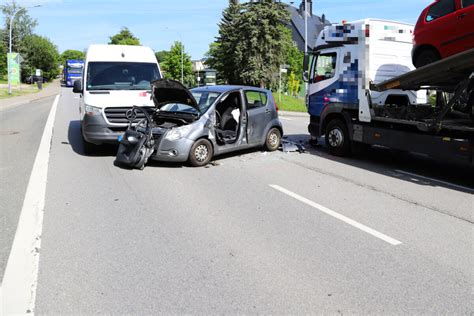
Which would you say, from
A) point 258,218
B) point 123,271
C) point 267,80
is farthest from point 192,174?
point 267,80

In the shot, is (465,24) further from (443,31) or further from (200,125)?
(200,125)


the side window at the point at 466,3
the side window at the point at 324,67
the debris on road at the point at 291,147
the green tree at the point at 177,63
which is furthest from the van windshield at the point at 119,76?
the green tree at the point at 177,63

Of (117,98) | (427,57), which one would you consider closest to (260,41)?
(117,98)

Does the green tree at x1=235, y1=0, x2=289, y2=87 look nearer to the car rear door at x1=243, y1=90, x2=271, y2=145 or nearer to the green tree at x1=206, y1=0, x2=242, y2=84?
the green tree at x1=206, y1=0, x2=242, y2=84

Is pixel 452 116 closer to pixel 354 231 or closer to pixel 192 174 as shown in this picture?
pixel 354 231

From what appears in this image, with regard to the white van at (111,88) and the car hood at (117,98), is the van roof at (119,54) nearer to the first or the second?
the white van at (111,88)

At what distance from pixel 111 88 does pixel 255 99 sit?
3.52 m

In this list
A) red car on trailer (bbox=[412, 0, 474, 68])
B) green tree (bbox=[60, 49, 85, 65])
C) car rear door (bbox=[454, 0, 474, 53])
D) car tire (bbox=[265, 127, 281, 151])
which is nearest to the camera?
car rear door (bbox=[454, 0, 474, 53])

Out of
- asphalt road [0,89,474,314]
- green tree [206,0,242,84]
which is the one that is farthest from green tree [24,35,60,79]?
asphalt road [0,89,474,314]

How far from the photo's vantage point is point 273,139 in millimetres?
10703

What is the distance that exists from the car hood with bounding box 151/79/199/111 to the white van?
55 centimetres

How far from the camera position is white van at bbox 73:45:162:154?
9.37m

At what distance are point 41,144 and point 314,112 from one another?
740cm

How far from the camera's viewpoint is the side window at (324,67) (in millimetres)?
10375
